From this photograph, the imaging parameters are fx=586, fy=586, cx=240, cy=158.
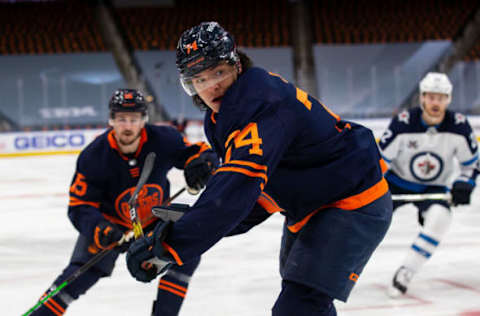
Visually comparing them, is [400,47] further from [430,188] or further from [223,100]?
[223,100]

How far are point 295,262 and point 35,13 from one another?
1210cm

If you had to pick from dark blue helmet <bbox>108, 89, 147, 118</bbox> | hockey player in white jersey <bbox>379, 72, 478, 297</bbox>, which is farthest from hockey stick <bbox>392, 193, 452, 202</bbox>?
dark blue helmet <bbox>108, 89, 147, 118</bbox>

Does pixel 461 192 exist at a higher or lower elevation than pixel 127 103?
lower

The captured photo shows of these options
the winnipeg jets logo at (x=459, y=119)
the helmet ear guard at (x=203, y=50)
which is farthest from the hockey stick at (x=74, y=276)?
the winnipeg jets logo at (x=459, y=119)

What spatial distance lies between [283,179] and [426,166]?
1882 millimetres

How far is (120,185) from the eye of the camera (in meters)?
2.18

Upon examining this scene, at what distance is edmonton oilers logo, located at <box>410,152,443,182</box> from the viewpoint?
295 centimetres

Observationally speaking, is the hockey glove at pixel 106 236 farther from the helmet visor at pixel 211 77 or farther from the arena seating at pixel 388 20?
the arena seating at pixel 388 20

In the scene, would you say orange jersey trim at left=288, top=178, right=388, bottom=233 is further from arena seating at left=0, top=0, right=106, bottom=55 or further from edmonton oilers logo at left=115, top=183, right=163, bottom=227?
arena seating at left=0, top=0, right=106, bottom=55

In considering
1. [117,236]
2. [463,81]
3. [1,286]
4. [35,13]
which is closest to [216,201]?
[117,236]

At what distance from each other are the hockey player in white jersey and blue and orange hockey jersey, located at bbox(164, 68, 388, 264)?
135 cm

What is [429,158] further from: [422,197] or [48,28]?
[48,28]

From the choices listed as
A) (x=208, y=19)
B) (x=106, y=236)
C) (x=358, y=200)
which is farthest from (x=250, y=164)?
(x=208, y=19)

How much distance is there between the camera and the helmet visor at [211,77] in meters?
1.22
